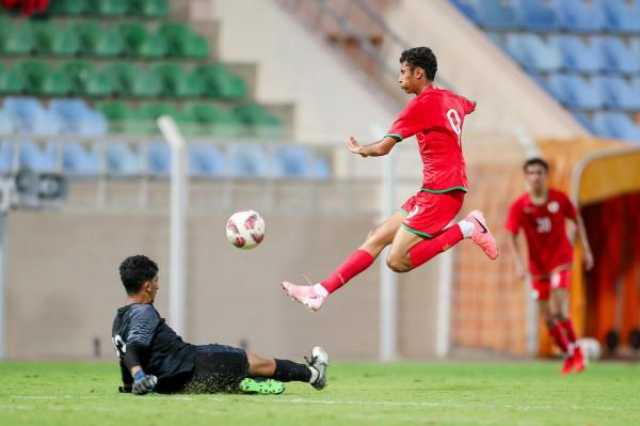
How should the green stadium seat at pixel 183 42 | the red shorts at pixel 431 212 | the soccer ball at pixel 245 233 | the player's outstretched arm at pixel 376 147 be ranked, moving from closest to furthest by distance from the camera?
the player's outstretched arm at pixel 376 147 < the soccer ball at pixel 245 233 < the red shorts at pixel 431 212 < the green stadium seat at pixel 183 42

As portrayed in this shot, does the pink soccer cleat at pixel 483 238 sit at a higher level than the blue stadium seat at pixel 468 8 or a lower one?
lower

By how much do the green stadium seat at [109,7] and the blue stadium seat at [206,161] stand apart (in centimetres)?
336

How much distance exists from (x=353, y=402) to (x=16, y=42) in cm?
1135

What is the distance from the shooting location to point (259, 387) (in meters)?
8.11

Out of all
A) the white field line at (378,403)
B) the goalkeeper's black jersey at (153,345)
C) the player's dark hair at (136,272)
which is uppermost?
the player's dark hair at (136,272)

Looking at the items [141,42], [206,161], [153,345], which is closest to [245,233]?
Result: [153,345]

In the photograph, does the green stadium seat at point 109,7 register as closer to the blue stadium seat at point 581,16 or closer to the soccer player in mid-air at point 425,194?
the blue stadium seat at point 581,16

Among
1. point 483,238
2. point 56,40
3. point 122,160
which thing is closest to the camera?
point 483,238

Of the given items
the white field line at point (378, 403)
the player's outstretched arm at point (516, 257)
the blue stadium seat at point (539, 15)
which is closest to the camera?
the white field line at point (378, 403)

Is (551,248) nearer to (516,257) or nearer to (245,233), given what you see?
(516,257)

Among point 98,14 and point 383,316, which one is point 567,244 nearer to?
point 383,316

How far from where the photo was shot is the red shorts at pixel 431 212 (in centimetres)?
902

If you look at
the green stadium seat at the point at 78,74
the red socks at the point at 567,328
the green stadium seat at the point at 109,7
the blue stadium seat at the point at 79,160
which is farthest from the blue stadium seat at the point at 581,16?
the red socks at the point at 567,328

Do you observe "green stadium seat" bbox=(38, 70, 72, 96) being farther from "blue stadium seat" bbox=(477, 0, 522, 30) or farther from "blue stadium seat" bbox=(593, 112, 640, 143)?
"blue stadium seat" bbox=(593, 112, 640, 143)
